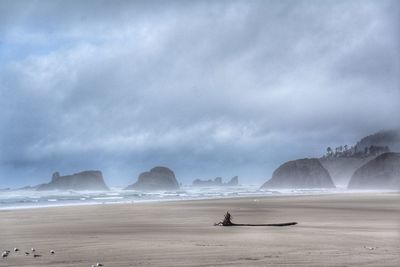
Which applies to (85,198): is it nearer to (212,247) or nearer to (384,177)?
(212,247)

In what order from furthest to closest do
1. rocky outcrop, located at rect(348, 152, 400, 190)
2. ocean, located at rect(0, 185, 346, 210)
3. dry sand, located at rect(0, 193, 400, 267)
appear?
rocky outcrop, located at rect(348, 152, 400, 190) → ocean, located at rect(0, 185, 346, 210) → dry sand, located at rect(0, 193, 400, 267)

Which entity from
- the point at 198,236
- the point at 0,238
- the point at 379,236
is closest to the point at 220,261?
the point at 198,236

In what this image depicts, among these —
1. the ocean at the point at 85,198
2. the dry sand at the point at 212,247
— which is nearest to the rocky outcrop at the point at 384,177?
the ocean at the point at 85,198

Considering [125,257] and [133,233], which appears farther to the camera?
[133,233]

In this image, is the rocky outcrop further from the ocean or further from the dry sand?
the dry sand

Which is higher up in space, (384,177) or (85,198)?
(384,177)

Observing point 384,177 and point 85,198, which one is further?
point 384,177

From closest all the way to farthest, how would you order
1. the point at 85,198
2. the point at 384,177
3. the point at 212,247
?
the point at 212,247 < the point at 85,198 < the point at 384,177

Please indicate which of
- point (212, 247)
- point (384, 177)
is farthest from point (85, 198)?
point (384, 177)

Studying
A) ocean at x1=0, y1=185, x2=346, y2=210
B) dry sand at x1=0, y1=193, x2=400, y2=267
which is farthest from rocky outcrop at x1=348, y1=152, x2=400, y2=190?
dry sand at x1=0, y1=193, x2=400, y2=267

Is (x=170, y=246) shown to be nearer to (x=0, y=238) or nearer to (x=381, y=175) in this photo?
(x=0, y=238)

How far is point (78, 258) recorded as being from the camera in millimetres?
13047

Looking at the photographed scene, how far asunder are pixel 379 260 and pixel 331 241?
4464mm

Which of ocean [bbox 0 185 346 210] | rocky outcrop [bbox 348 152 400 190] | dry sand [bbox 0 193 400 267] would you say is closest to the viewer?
dry sand [bbox 0 193 400 267]
